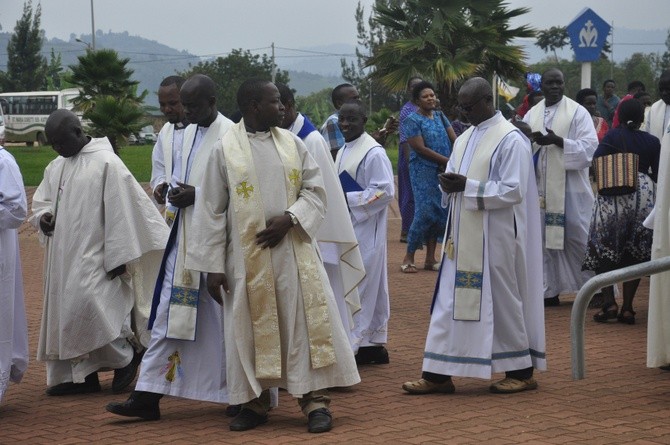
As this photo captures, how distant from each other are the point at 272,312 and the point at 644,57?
90.0 m

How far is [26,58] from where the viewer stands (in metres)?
69.5

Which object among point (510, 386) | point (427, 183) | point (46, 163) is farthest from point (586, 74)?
point (46, 163)

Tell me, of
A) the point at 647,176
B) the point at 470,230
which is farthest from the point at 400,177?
the point at 470,230

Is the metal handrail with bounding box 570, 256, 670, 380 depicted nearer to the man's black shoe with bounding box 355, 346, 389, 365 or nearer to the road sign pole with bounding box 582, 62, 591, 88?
the man's black shoe with bounding box 355, 346, 389, 365

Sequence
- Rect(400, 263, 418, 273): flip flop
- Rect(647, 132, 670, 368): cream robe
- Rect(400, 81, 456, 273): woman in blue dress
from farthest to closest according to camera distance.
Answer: Rect(400, 263, 418, 273): flip flop
Rect(400, 81, 456, 273): woman in blue dress
Rect(647, 132, 670, 368): cream robe

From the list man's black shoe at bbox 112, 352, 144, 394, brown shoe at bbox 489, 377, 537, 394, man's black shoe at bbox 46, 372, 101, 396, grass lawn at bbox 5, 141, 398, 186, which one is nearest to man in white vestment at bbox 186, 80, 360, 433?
brown shoe at bbox 489, 377, 537, 394

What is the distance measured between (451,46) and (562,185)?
866 centimetres

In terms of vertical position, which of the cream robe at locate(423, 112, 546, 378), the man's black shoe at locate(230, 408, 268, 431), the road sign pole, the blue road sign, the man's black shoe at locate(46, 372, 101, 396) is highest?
the blue road sign

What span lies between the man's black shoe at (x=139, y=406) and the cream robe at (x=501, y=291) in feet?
5.82

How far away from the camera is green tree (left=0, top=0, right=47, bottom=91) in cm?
6694

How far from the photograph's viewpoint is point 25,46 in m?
67.2

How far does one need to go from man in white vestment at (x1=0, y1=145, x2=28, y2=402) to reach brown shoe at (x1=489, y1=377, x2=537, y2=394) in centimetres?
315

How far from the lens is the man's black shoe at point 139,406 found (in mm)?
7301

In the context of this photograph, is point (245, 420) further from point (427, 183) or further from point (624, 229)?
point (427, 183)
